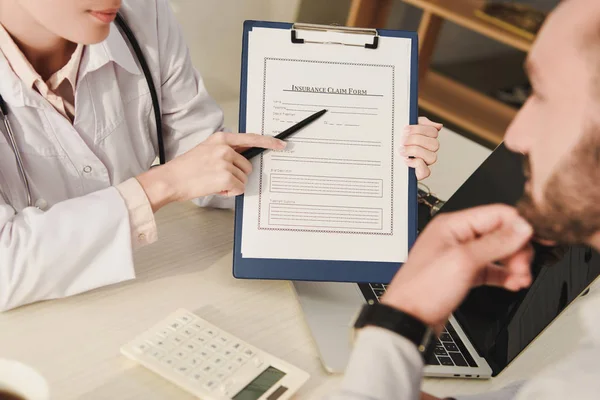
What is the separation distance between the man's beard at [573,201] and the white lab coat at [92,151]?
55 cm

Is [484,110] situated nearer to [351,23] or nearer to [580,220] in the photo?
[351,23]

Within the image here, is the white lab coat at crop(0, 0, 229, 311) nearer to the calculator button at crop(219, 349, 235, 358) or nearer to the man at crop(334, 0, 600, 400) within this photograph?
the calculator button at crop(219, 349, 235, 358)

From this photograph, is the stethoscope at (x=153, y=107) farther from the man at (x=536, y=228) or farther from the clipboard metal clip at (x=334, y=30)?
the man at (x=536, y=228)

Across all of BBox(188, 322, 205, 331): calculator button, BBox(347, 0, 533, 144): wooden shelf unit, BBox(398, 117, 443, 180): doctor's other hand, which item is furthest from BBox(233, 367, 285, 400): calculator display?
BBox(347, 0, 533, 144): wooden shelf unit

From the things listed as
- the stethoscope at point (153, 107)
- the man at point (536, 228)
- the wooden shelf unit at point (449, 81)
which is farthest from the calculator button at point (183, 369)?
the wooden shelf unit at point (449, 81)

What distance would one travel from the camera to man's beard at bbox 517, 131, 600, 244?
54 centimetres

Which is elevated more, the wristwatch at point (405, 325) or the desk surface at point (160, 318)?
the wristwatch at point (405, 325)

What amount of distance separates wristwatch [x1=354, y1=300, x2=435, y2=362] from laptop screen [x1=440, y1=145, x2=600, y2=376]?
212 mm

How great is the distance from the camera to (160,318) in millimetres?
914

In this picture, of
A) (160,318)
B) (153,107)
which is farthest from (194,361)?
(153,107)

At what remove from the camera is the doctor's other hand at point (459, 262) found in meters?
0.61

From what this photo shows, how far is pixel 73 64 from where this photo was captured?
106 centimetres

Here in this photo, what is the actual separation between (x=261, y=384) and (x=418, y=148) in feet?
1.21

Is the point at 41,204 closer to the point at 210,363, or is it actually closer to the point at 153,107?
the point at 153,107
